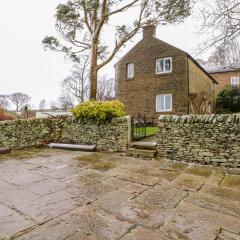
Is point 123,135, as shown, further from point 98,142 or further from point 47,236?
point 47,236

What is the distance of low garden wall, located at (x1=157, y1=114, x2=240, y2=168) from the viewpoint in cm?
669

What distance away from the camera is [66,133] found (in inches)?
438

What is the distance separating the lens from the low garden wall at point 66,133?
9.06 metres

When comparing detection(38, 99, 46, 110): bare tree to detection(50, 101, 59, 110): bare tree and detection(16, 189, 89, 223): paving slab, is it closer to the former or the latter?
detection(50, 101, 59, 110): bare tree

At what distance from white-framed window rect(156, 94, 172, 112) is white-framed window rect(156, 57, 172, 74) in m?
1.86

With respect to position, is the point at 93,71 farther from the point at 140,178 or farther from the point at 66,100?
the point at 66,100

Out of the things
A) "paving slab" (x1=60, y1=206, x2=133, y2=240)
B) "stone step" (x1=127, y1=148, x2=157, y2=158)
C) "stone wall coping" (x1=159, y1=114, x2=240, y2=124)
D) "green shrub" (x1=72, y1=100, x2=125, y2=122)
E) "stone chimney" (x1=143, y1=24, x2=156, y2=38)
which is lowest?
"paving slab" (x1=60, y1=206, x2=133, y2=240)

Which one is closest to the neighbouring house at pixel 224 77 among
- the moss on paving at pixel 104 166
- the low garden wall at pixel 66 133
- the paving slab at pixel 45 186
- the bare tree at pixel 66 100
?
the low garden wall at pixel 66 133

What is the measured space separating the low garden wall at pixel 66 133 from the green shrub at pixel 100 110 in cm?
27

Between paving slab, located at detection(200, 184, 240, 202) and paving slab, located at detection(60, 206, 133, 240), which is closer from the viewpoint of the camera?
paving slab, located at detection(60, 206, 133, 240)

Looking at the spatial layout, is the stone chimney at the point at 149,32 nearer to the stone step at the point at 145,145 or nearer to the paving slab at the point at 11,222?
the stone step at the point at 145,145

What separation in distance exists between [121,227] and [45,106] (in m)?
58.8

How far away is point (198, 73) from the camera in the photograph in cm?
1912

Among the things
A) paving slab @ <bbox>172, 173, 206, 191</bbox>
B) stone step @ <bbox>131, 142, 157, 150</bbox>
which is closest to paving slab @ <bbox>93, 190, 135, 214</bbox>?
paving slab @ <bbox>172, 173, 206, 191</bbox>
